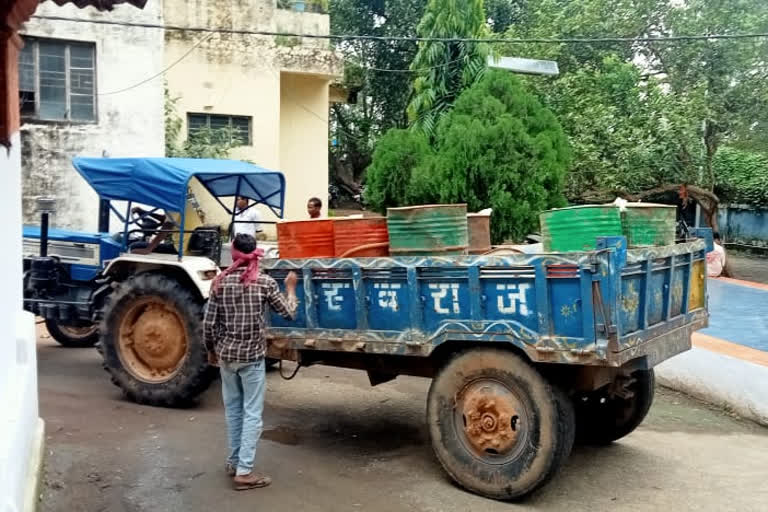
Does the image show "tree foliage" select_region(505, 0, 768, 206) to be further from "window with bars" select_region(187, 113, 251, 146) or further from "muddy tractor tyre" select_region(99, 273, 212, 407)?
"muddy tractor tyre" select_region(99, 273, 212, 407)

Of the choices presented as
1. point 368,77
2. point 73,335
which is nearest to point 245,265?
point 73,335

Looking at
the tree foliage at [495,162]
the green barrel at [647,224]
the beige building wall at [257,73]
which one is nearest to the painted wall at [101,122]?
the beige building wall at [257,73]

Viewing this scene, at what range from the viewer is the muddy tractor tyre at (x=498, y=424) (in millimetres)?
4836

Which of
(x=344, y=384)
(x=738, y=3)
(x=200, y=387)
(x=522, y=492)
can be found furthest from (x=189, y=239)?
(x=738, y=3)

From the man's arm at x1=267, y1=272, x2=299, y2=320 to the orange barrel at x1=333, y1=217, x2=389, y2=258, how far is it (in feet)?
1.39

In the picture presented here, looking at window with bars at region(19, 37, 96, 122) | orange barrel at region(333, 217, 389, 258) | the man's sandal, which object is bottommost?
the man's sandal

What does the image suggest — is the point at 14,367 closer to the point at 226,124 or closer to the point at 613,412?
the point at 613,412

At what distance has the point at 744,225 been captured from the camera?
26.0 metres

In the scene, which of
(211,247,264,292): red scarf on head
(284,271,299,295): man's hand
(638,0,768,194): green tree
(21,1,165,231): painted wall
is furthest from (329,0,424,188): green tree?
(211,247,264,292): red scarf on head

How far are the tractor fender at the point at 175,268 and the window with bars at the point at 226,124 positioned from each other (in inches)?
348

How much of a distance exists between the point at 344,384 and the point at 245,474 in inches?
122

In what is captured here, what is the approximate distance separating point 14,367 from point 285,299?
1.84m

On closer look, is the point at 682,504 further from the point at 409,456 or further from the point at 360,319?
the point at 360,319

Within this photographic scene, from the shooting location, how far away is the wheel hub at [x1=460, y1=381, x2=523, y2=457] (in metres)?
4.99
